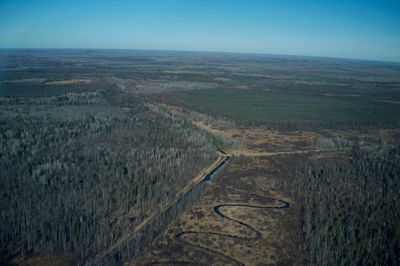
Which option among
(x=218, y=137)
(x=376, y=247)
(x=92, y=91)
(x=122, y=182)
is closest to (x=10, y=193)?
(x=122, y=182)

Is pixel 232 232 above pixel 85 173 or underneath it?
underneath

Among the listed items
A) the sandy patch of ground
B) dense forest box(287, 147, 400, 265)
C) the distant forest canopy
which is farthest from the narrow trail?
dense forest box(287, 147, 400, 265)

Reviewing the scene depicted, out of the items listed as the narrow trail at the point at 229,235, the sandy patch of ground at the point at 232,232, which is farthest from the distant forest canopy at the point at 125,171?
the narrow trail at the point at 229,235

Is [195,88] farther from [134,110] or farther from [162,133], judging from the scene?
[162,133]

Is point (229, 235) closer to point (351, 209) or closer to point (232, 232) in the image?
point (232, 232)

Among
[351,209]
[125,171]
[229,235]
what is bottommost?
[229,235]

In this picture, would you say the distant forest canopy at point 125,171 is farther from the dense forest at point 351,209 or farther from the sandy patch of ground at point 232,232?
the sandy patch of ground at point 232,232

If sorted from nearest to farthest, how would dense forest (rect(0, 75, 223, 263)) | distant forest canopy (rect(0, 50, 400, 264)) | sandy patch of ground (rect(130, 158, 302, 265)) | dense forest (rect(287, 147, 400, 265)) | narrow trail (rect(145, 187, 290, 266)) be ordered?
narrow trail (rect(145, 187, 290, 266)) → sandy patch of ground (rect(130, 158, 302, 265)) → dense forest (rect(287, 147, 400, 265)) → dense forest (rect(0, 75, 223, 263)) → distant forest canopy (rect(0, 50, 400, 264))

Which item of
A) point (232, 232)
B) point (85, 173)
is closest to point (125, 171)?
point (85, 173)

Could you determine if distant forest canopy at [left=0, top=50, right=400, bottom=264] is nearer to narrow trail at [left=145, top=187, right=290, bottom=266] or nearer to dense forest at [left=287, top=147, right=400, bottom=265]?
dense forest at [left=287, top=147, right=400, bottom=265]
